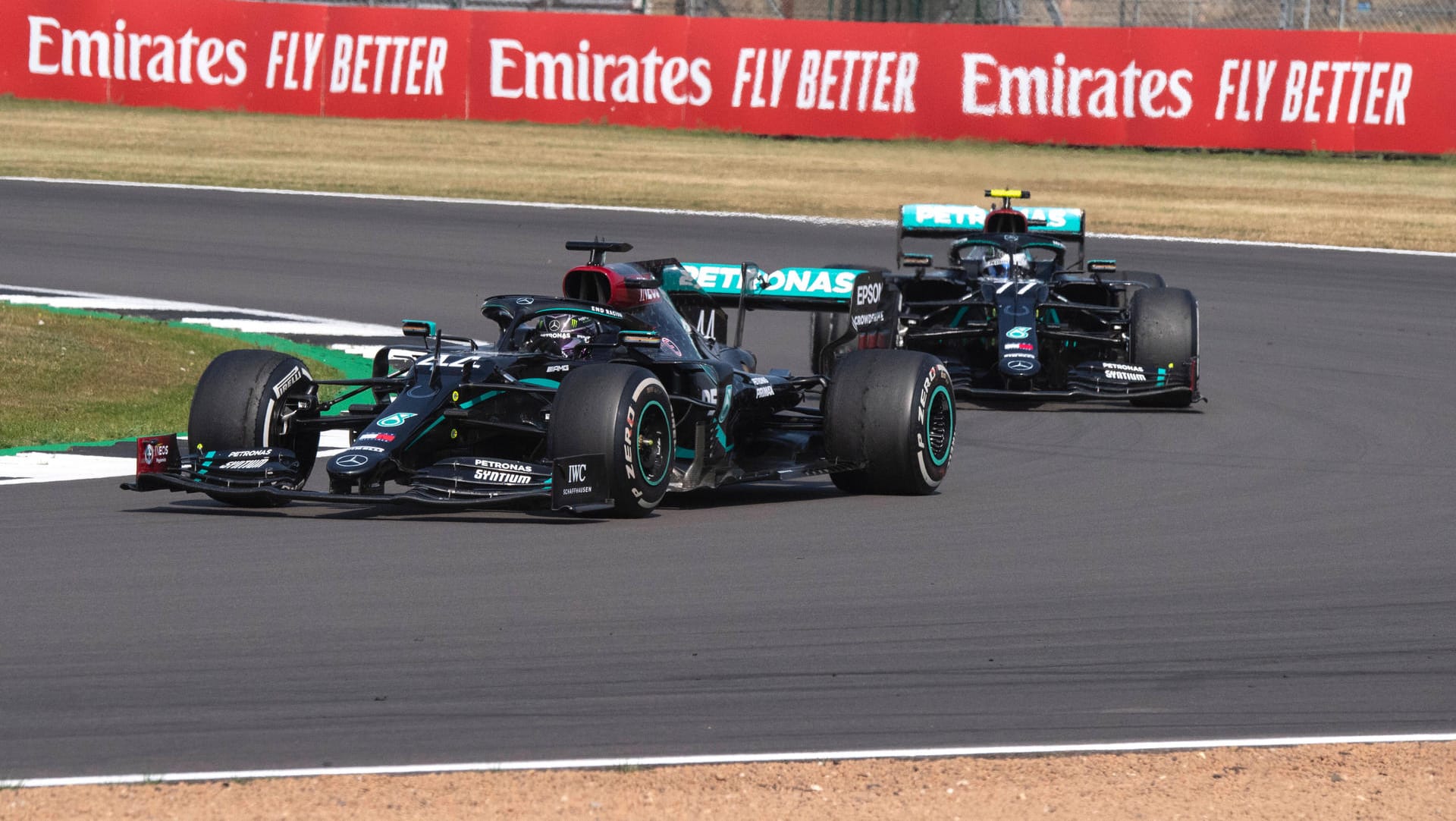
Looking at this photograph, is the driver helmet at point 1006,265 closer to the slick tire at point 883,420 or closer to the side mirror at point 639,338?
the slick tire at point 883,420

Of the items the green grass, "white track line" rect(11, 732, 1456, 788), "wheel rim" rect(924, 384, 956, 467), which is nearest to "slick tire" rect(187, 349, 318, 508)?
the green grass

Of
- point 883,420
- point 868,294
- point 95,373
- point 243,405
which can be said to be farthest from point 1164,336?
point 95,373

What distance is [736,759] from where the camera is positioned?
598cm

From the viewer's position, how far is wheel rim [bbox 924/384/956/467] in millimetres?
10867

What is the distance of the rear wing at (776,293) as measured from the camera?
12.1 metres

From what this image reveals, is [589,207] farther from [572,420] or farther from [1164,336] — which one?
[572,420]

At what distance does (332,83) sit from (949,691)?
27485 mm

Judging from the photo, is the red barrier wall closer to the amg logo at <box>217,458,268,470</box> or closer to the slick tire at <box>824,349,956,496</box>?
the slick tire at <box>824,349,956,496</box>

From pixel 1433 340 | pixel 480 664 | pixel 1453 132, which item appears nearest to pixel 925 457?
pixel 480 664

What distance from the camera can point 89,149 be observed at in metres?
30.5

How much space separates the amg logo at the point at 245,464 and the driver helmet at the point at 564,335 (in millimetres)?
1453

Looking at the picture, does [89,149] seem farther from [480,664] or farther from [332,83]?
[480,664]

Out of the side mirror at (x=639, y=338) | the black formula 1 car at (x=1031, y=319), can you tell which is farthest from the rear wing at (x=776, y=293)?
the side mirror at (x=639, y=338)

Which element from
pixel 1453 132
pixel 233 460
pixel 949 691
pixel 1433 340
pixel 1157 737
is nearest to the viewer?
pixel 1157 737
